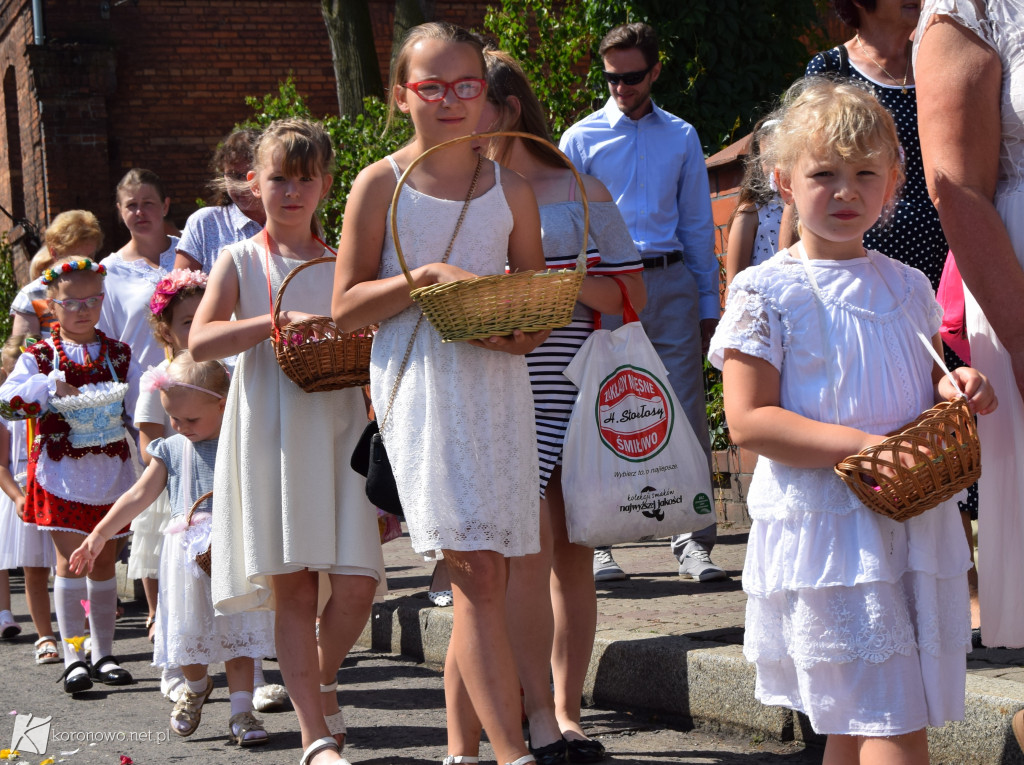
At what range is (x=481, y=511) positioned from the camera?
10.9 ft

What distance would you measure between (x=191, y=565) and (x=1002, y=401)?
309cm

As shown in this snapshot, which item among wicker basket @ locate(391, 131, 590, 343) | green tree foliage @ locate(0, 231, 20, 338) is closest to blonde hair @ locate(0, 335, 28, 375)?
wicker basket @ locate(391, 131, 590, 343)

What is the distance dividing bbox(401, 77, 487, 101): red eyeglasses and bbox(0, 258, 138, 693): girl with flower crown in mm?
3224

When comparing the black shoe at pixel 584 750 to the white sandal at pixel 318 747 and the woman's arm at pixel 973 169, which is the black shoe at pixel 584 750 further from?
the woman's arm at pixel 973 169

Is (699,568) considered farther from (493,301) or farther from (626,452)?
(493,301)

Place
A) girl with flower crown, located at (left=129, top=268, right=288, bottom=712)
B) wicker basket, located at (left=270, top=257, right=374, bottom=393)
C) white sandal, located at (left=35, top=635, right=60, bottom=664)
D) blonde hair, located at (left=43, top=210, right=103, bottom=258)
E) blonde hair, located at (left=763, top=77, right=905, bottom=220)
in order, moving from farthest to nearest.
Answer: blonde hair, located at (left=43, top=210, right=103, bottom=258) → white sandal, located at (left=35, top=635, right=60, bottom=664) → girl with flower crown, located at (left=129, top=268, right=288, bottom=712) → wicker basket, located at (left=270, top=257, right=374, bottom=393) → blonde hair, located at (left=763, top=77, right=905, bottom=220)

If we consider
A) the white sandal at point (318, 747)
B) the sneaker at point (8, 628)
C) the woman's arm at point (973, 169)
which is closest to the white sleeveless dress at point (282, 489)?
the white sandal at point (318, 747)

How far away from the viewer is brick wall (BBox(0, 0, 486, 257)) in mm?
16625

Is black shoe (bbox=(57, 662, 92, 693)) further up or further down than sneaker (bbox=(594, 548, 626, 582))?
further down

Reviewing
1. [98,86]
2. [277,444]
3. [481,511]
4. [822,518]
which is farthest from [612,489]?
[98,86]

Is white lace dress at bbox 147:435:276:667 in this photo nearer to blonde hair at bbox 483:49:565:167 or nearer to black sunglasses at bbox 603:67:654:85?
blonde hair at bbox 483:49:565:167

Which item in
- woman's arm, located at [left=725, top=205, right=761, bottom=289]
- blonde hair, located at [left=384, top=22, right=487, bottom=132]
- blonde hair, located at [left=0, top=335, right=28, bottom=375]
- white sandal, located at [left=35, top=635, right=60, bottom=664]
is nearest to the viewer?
→ blonde hair, located at [left=384, top=22, right=487, bottom=132]

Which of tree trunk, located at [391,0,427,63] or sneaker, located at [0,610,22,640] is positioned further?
tree trunk, located at [391,0,427,63]

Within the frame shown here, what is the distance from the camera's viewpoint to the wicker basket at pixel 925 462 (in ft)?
8.22
